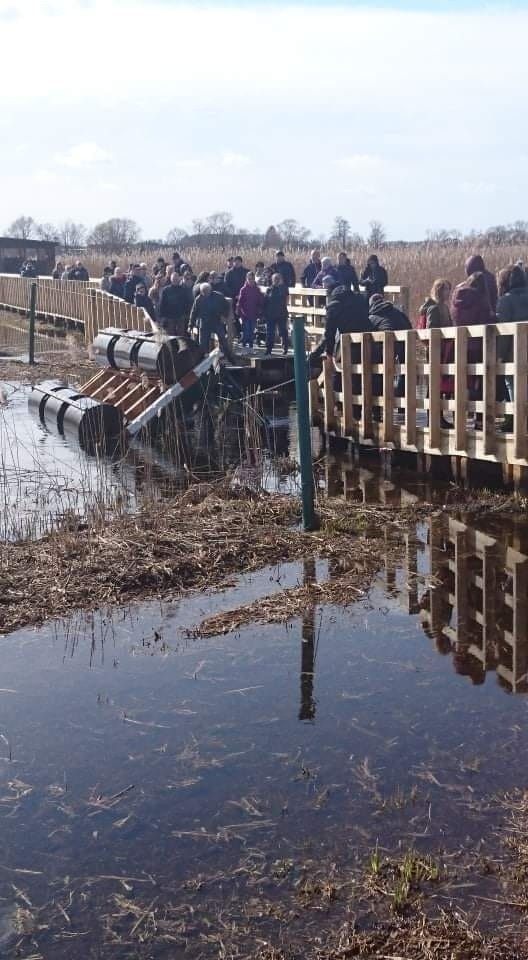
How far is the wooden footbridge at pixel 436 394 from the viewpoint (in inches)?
367

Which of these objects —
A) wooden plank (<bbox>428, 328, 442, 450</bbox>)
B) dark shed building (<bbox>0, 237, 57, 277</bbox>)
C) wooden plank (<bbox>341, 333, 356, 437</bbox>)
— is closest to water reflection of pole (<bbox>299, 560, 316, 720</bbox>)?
wooden plank (<bbox>428, 328, 442, 450</bbox>)

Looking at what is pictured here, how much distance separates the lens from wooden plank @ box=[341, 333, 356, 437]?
12055 mm

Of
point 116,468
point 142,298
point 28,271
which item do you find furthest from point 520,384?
point 28,271

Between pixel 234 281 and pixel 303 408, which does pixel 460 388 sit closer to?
pixel 303 408

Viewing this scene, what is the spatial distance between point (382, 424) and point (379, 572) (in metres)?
4.11

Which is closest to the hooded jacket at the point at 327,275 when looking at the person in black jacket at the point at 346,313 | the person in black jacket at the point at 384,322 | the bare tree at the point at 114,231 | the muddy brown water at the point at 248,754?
the person in black jacket at the point at 346,313

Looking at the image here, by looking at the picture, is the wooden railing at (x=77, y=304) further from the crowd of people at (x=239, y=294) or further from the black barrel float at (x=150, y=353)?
the black barrel float at (x=150, y=353)

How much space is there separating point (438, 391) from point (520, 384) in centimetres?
124

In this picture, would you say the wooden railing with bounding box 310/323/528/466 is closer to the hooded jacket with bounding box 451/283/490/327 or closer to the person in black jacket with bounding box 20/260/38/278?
the hooded jacket with bounding box 451/283/490/327

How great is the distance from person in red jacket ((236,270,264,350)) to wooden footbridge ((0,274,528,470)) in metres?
5.61

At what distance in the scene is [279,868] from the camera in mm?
3902

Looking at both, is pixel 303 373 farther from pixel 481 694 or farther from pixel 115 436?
pixel 115 436

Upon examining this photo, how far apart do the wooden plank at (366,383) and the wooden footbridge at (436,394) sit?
0.01 metres

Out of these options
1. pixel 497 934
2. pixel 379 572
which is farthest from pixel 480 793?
pixel 379 572
